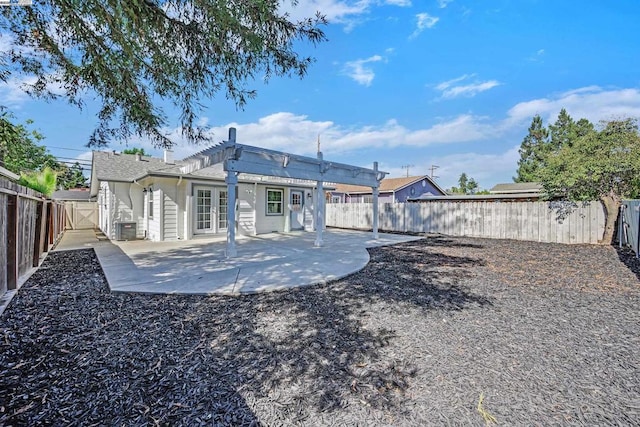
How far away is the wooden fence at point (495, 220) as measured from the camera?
34.1 feet

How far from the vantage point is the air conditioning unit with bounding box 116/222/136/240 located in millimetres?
10477

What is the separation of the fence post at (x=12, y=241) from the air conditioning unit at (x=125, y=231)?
6394mm

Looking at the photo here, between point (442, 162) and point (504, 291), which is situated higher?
point (442, 162)

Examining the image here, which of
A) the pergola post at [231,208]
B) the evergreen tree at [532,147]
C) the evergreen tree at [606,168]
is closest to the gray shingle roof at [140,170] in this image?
the pergola post at [231,208]

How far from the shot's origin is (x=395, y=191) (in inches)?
1000

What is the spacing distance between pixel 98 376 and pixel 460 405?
2.73 m

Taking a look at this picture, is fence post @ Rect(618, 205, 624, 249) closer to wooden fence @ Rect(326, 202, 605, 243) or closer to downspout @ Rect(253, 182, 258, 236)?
wooden fence @ Rect(326, 202, 605, 243)

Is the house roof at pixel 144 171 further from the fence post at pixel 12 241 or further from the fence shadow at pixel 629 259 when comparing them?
the fence shadow at pixel 629 259

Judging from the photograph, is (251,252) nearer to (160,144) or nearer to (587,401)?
(160,144)

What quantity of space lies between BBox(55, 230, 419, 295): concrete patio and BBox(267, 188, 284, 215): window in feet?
11.7

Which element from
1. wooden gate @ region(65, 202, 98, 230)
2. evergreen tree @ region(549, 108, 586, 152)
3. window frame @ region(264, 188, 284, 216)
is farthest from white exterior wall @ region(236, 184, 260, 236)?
evergreen tree @ region(549, 108, 586, 152)

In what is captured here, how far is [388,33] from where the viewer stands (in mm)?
7434

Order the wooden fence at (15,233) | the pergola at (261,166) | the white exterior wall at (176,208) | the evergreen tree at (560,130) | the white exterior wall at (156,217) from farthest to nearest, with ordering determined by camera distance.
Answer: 1. the evergreen tree at (560,130)
2. the white exterior wall at (176,208)
3. the white exterior wall at (156,217)
4. the pergola at (261,166)
5. the wooden fence at (15,233)

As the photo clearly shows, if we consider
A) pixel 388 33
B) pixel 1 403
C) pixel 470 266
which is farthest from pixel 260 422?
pixel 388 33
